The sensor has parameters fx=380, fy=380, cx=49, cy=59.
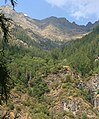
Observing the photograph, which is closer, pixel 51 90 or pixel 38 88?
pixel 38 88

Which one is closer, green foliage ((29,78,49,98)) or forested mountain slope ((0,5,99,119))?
forested mountain slope ((0,5,99,119))

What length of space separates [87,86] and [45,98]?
30.3m

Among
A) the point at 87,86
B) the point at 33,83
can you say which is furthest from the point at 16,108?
the point at 87,86

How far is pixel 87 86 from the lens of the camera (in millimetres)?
183375

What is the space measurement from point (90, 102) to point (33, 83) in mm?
27299

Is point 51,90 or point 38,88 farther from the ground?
point 38,88

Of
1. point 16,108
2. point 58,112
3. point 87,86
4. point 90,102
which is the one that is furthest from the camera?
point 87,86

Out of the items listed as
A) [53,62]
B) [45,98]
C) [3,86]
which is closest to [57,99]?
[45,98]

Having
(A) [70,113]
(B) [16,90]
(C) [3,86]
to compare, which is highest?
(C) [3,86]

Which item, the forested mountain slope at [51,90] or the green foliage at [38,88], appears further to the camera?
the green foliage at [38,88]

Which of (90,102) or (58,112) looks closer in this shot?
(58,112)

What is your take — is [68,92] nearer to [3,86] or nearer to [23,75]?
[23,75]

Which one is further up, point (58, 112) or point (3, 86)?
point (3, 86)

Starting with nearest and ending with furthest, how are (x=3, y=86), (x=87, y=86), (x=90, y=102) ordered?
1. (x=3, y=86)
2. (x=90, y=102)
3. (x=87, y=86)
